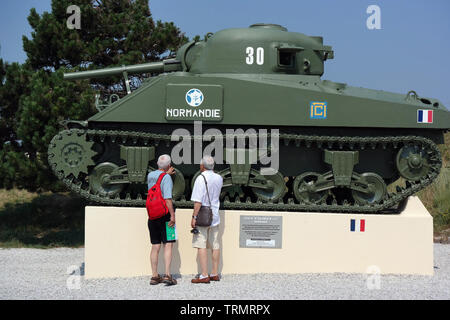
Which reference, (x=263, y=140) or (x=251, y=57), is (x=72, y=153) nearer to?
(x=263, y=140)

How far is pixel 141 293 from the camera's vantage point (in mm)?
7980

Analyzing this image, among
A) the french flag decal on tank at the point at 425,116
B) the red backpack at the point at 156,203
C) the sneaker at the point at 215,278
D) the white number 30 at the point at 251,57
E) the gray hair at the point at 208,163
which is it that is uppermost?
the white number 30 at the point at 251,57

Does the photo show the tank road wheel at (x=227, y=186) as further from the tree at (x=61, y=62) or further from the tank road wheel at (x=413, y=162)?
the tree at (x=61, y=62)

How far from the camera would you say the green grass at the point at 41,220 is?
50.2ft

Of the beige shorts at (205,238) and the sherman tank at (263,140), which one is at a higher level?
the sherman tank at (263,140)

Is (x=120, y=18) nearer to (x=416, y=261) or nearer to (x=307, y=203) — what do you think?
(x=307, y=203)

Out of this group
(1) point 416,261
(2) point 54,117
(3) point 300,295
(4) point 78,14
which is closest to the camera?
(3) point 300,295

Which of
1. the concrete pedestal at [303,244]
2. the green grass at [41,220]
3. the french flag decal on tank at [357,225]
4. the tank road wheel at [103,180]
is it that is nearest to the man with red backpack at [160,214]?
the concrete pedestal at [303,244]

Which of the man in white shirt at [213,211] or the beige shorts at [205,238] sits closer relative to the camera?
the man in white shirt at [213,211]

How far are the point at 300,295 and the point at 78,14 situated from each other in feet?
37.2

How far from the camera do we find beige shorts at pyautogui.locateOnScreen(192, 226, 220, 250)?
848 centimetres

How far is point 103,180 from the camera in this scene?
9.53m

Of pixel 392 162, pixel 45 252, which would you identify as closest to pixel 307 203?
pixel 392 162

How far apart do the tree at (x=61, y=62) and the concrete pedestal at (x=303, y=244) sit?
17.4 ft
